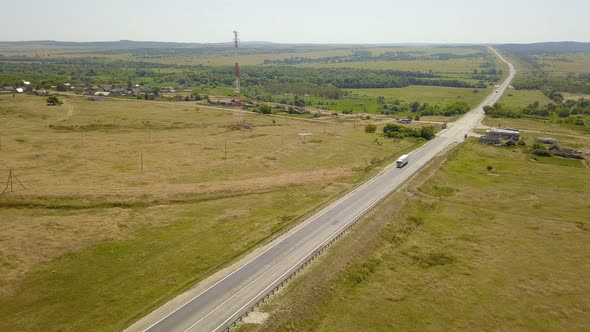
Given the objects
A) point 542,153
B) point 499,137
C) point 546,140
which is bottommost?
point 542,153

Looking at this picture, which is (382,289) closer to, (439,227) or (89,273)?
(439,227)

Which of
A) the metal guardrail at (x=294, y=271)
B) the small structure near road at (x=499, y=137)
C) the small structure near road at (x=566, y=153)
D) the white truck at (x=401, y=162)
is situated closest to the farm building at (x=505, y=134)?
the small structure near road at (x=499, y=137)

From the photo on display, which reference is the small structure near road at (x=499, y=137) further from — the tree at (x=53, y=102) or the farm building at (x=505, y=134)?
the tree at (x=53, y=102)

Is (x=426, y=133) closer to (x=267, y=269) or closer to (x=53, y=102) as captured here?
(x=267, y=269)

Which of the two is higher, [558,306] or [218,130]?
[218,130]

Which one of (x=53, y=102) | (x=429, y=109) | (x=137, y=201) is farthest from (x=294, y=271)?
(x=53, y=102)

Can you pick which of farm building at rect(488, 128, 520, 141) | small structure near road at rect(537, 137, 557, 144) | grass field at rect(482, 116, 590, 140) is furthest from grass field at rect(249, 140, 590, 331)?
grass field at rect(482, 116, 590, 140)

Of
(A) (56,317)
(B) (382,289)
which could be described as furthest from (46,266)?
(B) (382,289)

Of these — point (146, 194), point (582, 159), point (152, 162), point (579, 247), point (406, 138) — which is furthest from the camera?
point (406, 138)
